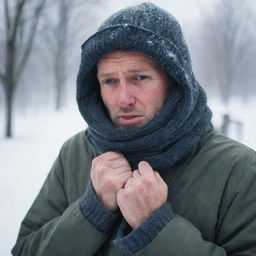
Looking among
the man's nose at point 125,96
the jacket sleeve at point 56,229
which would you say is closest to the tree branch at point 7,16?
the jacket sleeve at point 56,229

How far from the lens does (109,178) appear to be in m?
1.50

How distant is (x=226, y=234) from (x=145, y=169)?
0.44 m

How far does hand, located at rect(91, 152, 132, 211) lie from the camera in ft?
4.92

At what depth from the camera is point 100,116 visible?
1.77 m

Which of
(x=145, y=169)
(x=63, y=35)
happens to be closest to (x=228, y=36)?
(x=63, y=35)

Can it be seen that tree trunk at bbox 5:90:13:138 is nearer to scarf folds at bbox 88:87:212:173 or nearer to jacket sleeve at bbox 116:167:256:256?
scarf folds at bbox 88:87:212:173

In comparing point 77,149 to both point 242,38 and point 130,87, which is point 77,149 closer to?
point 130,87

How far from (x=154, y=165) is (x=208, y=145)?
0.30 meters

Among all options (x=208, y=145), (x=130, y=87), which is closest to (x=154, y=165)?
(x=208, y=145)

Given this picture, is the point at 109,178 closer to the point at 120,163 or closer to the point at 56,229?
the point at 120,163

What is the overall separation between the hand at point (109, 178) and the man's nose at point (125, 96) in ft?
0.90

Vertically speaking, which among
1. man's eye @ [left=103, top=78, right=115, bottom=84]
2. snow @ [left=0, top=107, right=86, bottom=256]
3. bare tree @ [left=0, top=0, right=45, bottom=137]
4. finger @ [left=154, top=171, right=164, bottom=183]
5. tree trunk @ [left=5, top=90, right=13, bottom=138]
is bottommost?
snow @ [left=0, top=107, right=86, bottom=256]

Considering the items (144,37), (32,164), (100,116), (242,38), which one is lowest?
(32,164)

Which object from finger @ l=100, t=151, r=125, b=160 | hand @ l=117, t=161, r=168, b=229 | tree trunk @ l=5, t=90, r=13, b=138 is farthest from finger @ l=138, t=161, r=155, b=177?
tree trunk @ l=5, t=90, r=13, b=138
